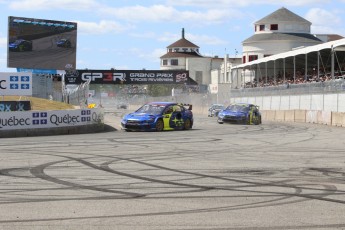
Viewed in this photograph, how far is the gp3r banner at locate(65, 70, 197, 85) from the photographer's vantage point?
79.9 metres

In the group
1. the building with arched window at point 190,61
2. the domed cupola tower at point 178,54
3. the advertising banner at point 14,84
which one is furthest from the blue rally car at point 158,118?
the domed cupola tower at point 178,54

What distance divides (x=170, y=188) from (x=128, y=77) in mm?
72797

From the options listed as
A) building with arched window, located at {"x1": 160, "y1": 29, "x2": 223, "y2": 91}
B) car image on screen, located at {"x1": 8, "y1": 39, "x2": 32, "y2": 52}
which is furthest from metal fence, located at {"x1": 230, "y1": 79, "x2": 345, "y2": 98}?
building with arched window, located at {"x1": 160, "y1": 29, "x2": 223, "y2": 91}

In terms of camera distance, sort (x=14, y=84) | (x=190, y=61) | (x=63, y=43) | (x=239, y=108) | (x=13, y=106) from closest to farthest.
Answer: (x=13, y=106)
(x=14, y=84)
(x=239, y=108)
(x=63, y=43)
(x=190, y=61)

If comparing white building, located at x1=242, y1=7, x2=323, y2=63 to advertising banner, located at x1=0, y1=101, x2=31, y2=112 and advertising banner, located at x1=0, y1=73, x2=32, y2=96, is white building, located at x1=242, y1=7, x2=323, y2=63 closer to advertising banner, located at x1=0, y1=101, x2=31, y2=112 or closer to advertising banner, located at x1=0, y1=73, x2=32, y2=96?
advertising banner, located at x1=0, y1=73, x2=32, y2=96

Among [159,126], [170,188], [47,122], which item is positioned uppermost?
[47,122]

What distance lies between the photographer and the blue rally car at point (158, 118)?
89.3 feet

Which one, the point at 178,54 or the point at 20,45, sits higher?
the point at 178,54

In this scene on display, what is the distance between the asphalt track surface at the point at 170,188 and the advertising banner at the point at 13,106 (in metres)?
9.49

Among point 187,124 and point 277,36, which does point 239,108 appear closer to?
point 187,124

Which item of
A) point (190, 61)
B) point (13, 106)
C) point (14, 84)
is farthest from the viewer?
point (190, 61)

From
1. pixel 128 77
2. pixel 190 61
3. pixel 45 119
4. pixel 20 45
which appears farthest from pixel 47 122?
pixel 190 61

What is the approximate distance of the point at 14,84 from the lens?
97.0ft

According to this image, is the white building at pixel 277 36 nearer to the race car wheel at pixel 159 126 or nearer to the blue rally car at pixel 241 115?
the blue rally car at pixel 241 115
